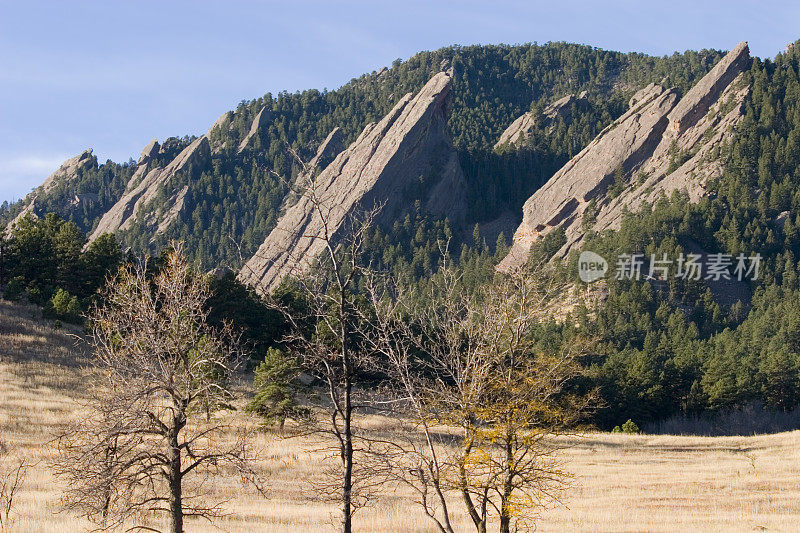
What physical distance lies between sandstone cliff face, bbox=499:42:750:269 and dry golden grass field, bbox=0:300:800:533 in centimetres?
10824

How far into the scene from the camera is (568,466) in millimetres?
43938

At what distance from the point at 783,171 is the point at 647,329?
59961 millimetres

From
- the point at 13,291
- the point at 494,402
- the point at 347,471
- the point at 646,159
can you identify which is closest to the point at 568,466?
the point at 494,402

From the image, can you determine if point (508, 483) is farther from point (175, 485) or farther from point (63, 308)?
point (63, 308)

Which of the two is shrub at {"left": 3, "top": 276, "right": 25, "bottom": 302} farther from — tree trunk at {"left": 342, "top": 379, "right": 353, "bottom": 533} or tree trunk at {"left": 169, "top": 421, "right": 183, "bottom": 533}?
tree trunk at {"left": 342, "top": 379, "right": 353, "bottom": 533}

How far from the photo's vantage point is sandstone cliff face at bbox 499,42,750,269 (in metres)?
164

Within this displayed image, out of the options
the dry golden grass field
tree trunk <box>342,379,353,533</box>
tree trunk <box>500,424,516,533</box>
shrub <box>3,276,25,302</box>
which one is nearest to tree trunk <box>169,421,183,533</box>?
the dry golden grass field

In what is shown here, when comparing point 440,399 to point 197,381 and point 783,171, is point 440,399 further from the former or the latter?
point 783,171

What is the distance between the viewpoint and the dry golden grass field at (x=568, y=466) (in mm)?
27016

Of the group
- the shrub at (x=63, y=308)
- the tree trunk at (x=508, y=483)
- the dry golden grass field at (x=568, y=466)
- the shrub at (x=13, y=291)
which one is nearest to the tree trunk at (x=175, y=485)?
→ the dry golden grass field at (x=568, y=466)

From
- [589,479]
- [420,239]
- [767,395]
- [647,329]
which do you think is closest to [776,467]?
[589,479]

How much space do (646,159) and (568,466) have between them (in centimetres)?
14614

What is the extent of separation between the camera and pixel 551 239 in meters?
162

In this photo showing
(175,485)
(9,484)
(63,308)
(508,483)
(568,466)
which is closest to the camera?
(175,485)
